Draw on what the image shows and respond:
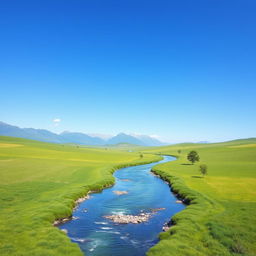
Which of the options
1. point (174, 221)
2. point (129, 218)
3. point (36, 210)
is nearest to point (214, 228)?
point (174, 221)

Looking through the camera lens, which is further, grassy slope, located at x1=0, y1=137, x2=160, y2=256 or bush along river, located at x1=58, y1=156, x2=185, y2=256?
bush along river, located at x1=58, y1=156, x2=185, y2=256

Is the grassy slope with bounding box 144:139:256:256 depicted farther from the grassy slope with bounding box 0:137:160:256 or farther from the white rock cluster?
the grassy slope with bounding box 0:137:160:256

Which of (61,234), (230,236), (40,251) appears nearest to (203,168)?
(230,236)

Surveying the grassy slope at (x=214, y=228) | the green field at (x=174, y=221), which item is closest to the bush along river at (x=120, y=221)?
the green field at (x=174, y=221)

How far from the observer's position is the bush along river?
24.3 metres

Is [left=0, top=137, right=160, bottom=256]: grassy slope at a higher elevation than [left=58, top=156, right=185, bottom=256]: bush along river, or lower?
higher

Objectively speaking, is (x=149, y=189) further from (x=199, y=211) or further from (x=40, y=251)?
(x=40, y=251)

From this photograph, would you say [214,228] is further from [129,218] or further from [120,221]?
[120,221]

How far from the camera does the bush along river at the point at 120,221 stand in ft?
79.8

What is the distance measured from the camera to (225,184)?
52.4 m

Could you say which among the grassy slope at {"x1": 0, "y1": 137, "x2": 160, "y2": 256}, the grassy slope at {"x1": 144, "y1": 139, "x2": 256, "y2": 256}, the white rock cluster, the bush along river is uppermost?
the grassy slope at {"x1": 144, "y1": 139, "x2": 256, "y2": 256}

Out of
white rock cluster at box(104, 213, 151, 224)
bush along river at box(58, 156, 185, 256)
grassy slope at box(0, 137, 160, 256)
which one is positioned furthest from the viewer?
white rock cluster at box(104, 213, 151, 224)

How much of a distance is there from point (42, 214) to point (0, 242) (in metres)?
8.09

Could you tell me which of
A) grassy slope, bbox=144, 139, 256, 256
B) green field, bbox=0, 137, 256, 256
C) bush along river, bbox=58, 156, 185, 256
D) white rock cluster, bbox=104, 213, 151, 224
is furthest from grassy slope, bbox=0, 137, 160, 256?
grassy slope, bbox=144, 139, 256, 256
